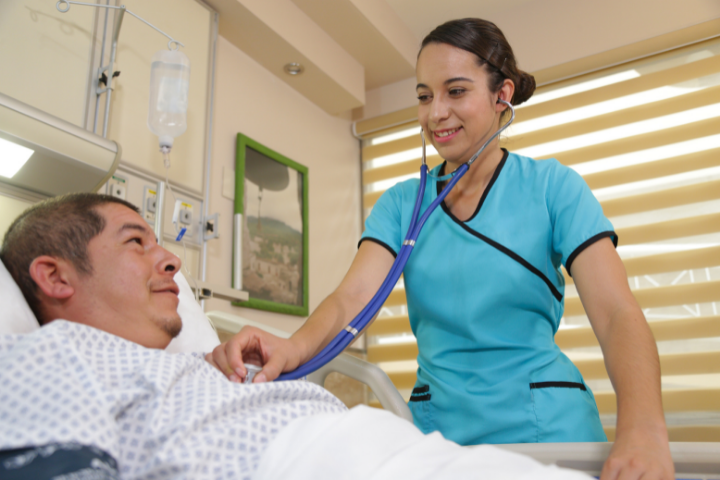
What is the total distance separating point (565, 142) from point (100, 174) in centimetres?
241

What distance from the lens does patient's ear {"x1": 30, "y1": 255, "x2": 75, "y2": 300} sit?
920 millimetres

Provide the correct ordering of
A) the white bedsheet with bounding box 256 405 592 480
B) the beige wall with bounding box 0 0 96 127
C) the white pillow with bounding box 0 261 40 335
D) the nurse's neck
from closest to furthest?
the white bedsheet with bounding box 256 405 592 480, the white pillow with bounding box 0 261 40 335, the nurse's neck, the beige wall with bounding box 0 0 96 127

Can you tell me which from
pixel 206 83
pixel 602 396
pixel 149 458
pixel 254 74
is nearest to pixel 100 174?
pixel 149 458

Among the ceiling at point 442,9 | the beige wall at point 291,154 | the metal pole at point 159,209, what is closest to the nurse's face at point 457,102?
the metal pole at point 159,209

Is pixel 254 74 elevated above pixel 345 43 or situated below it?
below

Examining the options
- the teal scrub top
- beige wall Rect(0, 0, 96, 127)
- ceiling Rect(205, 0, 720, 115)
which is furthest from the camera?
ceiling Rect(205, 0, 720, 115)

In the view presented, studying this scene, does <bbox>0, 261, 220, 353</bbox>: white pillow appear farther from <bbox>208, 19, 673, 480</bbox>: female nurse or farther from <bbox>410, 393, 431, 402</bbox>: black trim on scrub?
<bbox>410, 393, 431, 402</bbox>: black trim on scrub

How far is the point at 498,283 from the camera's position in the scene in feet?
3.95

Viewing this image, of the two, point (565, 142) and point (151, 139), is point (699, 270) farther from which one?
point (151, 139)

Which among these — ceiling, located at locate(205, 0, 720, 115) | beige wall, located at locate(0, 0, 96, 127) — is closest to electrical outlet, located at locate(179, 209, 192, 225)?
beige wall, located at locate(0, 0, 96, 127)

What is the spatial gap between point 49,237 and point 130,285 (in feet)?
0.54

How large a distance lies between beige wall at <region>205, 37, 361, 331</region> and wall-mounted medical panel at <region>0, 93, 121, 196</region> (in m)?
1.00

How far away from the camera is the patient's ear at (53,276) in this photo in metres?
0.92

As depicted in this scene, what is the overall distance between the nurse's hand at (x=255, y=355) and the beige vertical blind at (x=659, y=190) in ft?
6.08
